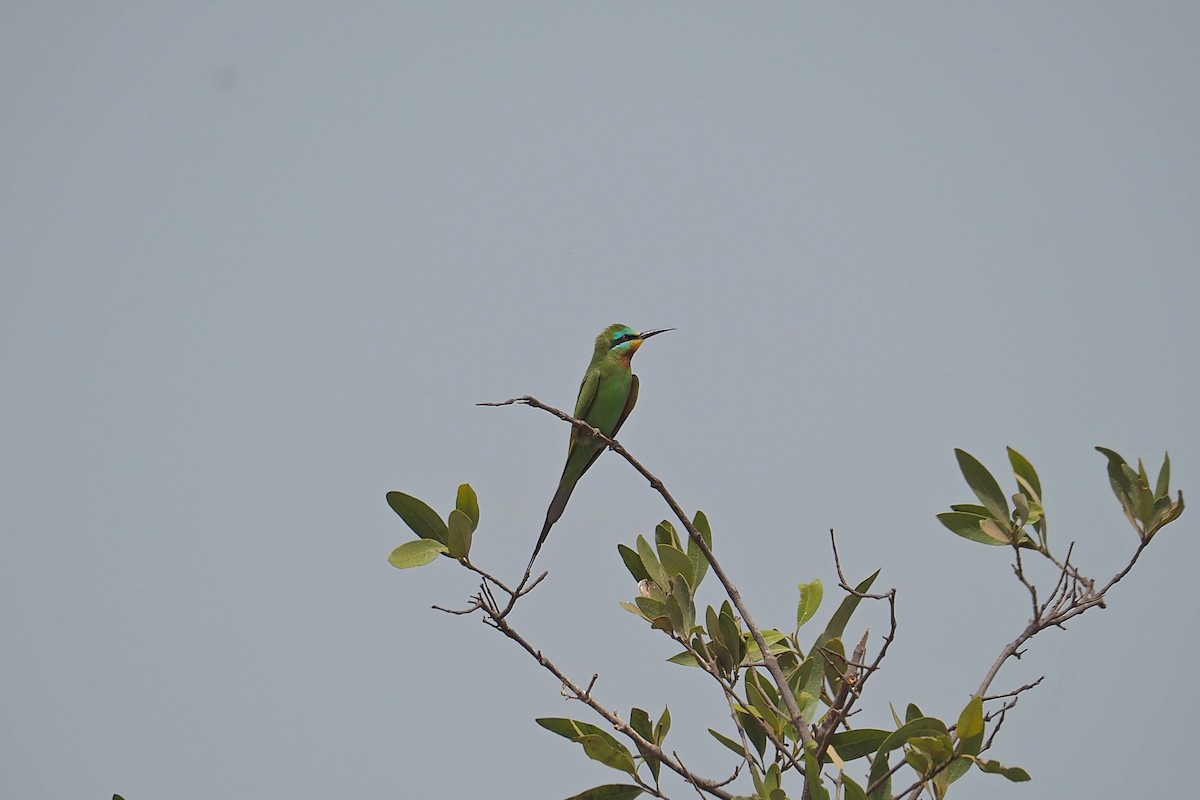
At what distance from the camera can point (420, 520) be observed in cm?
273

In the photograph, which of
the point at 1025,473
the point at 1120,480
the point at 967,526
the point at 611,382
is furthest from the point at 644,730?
the point at 611,382

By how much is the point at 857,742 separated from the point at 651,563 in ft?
2.32

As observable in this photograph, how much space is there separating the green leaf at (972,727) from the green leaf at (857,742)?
0.28m

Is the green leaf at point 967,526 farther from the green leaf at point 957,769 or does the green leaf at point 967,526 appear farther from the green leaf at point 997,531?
the green leaf at point 957,769

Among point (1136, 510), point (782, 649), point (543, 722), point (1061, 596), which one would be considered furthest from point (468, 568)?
point (1136, 510)

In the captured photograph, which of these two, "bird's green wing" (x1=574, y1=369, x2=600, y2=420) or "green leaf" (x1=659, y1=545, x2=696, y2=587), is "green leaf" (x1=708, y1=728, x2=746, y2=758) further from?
"bird's green wing" (x1=574, y1=369, x2=600, y2=420)

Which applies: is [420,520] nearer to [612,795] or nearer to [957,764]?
[612,795]

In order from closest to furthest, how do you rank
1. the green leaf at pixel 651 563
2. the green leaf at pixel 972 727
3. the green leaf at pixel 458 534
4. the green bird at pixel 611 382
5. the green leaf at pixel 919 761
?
the green leaf at pixel 972 727
the green leaf at pixel 919 761
the green leaf at pixel 458 534
the green leaf at pixel 651 563
the green bird at pixel 611 382

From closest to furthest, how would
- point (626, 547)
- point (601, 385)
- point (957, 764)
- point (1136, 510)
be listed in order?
point (957, 764) → point (1136, 510) → point (626, 547) → point (601, 385)

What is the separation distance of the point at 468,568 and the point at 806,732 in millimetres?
932

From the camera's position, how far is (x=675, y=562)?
287 cm

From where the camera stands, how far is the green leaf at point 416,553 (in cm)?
271

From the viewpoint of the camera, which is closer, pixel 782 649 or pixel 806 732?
pixel 806 732

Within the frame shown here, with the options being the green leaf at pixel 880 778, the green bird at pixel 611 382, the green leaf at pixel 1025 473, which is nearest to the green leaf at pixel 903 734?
the green leaf at pixel 880 778
